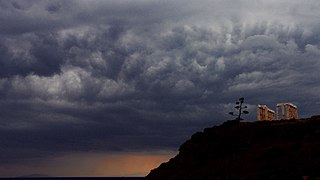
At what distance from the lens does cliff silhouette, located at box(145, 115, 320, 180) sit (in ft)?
159

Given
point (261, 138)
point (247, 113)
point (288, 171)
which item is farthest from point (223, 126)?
point (288, 171)

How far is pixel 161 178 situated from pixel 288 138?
20.0 m

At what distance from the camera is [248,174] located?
49812mm

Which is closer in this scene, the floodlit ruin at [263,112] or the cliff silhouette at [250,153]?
the cliff silhouette at [250,153]

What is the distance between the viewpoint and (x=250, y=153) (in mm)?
59781

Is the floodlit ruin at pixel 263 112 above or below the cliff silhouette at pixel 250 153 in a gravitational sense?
above

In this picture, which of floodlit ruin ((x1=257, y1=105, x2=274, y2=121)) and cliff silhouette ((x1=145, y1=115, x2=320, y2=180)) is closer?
cliff silhouette ((x1=145, y1=115, x2=320, y2=180))

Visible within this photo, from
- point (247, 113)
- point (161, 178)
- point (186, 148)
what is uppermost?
point (247, 113)

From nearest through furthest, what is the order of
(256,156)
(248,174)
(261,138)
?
(248,174)
(256,156)
(261,138)

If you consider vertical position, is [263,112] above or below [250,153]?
above

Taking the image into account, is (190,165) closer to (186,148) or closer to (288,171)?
(186,148)

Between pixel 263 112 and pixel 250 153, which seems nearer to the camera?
pixel 250 153

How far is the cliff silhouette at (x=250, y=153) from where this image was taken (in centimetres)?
4846

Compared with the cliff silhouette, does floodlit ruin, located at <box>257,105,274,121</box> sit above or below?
above
